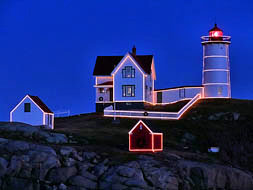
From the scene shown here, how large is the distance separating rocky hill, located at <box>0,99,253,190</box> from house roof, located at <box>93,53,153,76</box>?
18.4m

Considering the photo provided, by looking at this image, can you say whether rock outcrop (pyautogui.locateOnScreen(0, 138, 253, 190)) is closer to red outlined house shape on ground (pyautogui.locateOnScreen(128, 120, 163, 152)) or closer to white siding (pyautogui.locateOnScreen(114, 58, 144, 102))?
red outlined house shape on ground (pyautogui.locateOnScreen(128, 120, 163, 152))

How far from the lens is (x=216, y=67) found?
270 ft

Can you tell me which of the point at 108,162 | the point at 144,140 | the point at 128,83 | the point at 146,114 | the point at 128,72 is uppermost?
the point at 128,72

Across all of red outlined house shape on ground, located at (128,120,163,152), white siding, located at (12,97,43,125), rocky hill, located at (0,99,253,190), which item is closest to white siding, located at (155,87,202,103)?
rocky hill, located at (0,99,253,190)

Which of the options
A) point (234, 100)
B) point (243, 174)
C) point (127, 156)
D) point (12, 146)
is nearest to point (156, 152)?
point (127, 156)

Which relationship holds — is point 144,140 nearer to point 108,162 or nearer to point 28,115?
point 108,162

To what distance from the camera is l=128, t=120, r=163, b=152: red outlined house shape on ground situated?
5656 centimetres

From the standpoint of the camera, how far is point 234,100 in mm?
80625

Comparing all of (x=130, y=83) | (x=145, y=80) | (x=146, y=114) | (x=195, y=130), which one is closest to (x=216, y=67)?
(x=145, y=80)

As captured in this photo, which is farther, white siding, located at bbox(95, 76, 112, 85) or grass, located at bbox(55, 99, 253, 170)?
white siding, located at bbox(95, 76, 112, 85)

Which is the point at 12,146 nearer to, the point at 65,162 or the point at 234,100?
the point at 65,162

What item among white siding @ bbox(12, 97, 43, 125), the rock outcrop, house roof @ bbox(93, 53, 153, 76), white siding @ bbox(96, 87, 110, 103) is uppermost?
house roof @ bbox(93, 53, 153, 76)

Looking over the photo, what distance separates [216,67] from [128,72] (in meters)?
11.3

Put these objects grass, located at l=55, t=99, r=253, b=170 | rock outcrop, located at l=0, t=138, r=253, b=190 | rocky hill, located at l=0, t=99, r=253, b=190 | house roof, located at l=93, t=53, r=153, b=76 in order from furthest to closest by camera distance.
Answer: house roof, located at l=93, t=53, r=153, b=76 → grass, located at l=55, t=99, r=253, b=170 → rocky hill, located at l=0, t=99, r=253, b=190 → rock outcrop, located at l=0, t=138, r=253, b=190
